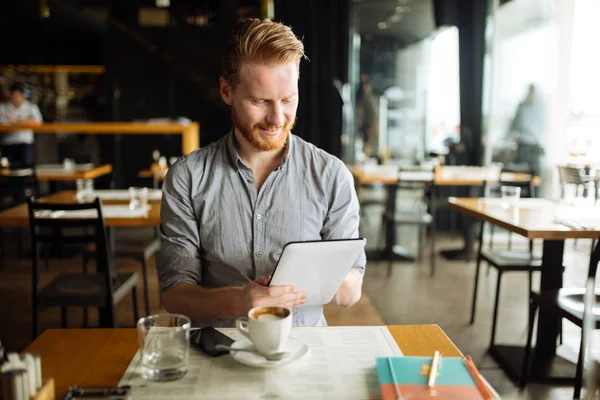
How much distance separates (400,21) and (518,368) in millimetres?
5310

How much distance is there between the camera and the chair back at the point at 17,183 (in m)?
5.20

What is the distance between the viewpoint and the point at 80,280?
2938 mm

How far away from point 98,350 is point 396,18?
679 centimetres

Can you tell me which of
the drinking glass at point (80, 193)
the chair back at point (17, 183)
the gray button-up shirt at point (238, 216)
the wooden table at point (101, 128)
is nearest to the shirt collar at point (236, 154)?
the gray button-up shirt at point (238, 216)

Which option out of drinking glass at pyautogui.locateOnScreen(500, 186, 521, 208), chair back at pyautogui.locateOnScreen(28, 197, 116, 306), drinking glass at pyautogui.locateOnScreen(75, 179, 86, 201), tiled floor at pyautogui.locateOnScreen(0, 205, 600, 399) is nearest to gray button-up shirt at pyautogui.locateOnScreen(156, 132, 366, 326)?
chair back at pyautogui.locateOnScreen(28, 197, 116, 306)

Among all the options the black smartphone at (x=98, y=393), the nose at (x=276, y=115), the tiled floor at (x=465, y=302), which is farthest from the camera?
the tiled floor at (x=465, y=302)

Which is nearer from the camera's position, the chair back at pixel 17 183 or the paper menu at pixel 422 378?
the paper menu at pixel 422 378

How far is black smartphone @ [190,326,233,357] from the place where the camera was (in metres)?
1.16

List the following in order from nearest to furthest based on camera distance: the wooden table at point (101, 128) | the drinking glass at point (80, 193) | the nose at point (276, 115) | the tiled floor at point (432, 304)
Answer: the nose at point (276, 115), the tiled floor at point (432, 304), the drinking glass at point (80, 193), the wooden table at point (101, 128)

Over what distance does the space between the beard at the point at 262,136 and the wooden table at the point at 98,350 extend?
0.62 metres

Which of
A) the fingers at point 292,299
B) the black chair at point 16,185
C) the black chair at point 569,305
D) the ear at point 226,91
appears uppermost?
the ear at point 226,91

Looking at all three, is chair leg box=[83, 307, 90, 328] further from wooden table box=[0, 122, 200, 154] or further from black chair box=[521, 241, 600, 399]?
wooden table box=[0, 122, 200, 154]

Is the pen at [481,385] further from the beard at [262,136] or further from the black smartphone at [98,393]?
the beard at [262,136]

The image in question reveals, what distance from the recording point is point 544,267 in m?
3.08
